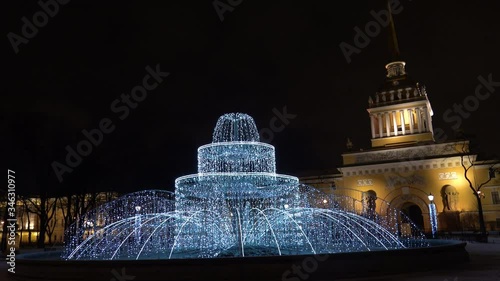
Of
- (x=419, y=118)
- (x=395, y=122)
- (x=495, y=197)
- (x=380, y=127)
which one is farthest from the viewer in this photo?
(x=380, y=127)

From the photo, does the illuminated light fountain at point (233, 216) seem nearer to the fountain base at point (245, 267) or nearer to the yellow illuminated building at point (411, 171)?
the fountain base at point (245, 267)

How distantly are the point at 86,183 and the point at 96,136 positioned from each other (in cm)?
494

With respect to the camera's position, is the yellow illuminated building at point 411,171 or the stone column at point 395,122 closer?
the yellow illuminated building at point 411,171

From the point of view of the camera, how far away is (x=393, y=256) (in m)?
9.65

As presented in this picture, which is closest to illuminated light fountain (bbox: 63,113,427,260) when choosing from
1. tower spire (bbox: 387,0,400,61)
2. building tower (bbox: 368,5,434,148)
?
building tower (bbox: 368,5,434,148)

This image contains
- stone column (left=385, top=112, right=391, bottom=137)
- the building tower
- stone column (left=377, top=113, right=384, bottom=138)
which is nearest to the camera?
the building tower

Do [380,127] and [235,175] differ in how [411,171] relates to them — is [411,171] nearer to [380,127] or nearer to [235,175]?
[380,127]

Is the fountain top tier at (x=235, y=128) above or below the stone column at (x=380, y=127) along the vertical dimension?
below

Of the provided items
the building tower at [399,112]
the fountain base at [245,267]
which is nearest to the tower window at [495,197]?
the building tower at [399,112]

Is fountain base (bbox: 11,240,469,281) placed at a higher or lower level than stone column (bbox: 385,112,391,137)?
lower

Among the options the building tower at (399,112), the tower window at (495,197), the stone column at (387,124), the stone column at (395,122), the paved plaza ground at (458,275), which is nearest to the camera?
the paved plaza ground at (458,275)

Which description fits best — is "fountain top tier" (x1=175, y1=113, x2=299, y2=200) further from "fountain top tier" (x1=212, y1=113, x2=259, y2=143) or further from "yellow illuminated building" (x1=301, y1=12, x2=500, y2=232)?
"yellow illuminated building" (x1=301, y1=12, x2=500, y2=232)

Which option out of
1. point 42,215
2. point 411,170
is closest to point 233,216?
point 42,215

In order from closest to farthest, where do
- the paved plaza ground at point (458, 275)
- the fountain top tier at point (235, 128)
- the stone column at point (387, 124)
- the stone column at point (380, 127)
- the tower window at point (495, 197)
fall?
the paved plaza ground at point (458, 275) → the fountain top tier at point (235, 128) → the tower window at point (495, 197) → the stone column at point (387, 124) → the stone column at point (380, 127)
